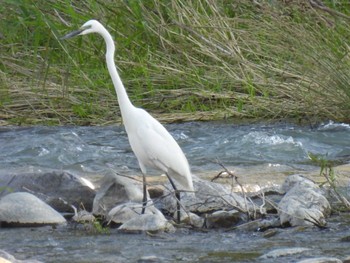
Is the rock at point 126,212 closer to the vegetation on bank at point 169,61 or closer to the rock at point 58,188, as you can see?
the rock at point 58,188

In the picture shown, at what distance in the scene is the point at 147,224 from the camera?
16.2 ft

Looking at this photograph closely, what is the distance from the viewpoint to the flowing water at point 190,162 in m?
4.46

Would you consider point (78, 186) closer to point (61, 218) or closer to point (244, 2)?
point (61, 218)

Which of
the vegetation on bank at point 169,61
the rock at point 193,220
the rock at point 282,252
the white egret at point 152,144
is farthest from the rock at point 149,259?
the vegetation on bank at point 169,61

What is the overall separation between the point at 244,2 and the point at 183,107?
1.33 m

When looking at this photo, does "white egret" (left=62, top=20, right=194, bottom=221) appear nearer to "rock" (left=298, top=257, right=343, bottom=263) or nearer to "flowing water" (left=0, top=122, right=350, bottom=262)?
"flowing water" (left=0, top=122, right=350, bottom=262)

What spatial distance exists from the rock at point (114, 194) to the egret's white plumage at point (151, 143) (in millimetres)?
138

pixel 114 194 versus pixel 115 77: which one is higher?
pixel 115 77

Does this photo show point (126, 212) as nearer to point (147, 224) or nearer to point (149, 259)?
point (147, 224)

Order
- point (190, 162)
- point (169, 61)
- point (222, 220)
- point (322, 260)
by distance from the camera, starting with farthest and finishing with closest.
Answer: point (169, 61)
point (190, 162)
point (222, 220)
point (322, 260)

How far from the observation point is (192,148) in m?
7.74

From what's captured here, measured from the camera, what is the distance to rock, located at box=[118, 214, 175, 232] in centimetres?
492

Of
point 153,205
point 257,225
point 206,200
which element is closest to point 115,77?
point 153,205

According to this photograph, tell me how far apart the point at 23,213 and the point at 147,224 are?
0.67m
